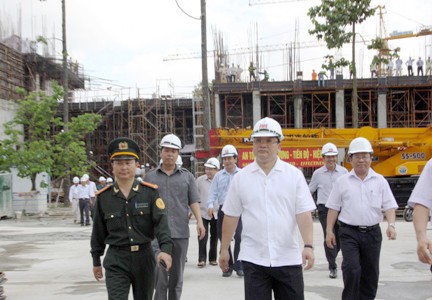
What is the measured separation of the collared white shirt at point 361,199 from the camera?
19.8 ft

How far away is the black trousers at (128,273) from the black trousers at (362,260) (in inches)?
89.0

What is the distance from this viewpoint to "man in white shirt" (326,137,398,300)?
19.3 ft

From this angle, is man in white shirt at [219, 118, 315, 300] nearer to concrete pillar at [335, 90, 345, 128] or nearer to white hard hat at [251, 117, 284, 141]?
white hard hat at [251, 117, 284, 141]

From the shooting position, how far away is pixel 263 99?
34406mm

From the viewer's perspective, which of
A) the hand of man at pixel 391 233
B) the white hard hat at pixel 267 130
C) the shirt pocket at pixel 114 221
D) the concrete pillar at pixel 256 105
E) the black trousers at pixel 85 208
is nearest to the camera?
the white hard hat at pixel 267 130

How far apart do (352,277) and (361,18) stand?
792 inches

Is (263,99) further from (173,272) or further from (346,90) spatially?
(173,272)

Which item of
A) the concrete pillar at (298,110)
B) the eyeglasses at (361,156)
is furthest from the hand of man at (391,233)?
the concrete pillar at (298,110)

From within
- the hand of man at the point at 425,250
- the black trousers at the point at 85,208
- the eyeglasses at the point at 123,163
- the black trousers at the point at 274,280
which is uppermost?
the eyeglasses at the point at 123,163

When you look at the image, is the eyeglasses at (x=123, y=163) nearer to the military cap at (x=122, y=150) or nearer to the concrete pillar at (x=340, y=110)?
the military cap at (x=122, y=150)

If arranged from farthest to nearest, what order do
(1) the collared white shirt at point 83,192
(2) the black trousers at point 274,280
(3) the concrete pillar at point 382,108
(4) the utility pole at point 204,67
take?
1. (3) the concrete pillar at point 382,108
2. (4) the utility pole at point 204,67
3. (1) the collared white shirt at point 83,192
4. (2) the black trousers at point 274,280

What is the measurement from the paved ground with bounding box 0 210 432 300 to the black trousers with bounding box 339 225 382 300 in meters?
1.14

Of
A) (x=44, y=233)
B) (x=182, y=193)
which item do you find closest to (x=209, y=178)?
(x=182, y=193)

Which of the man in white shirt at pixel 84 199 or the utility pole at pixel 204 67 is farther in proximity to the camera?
the utility pole at pixel 204 67
